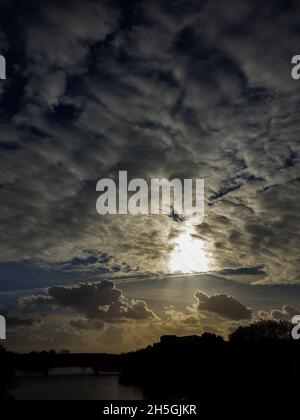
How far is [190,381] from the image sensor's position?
449 ft
